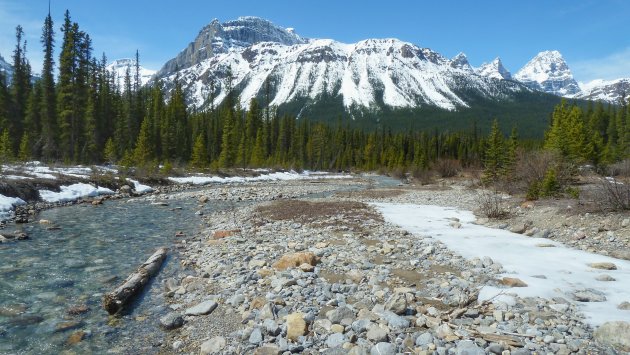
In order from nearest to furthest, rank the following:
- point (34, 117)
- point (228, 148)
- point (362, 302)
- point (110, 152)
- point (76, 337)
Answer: point (76, 337) < point (362, 302) < point (110, 152) < point (34, 117) < point (228, 148)

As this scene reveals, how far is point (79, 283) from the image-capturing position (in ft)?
30.0

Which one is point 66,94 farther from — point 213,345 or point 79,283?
point 213,345

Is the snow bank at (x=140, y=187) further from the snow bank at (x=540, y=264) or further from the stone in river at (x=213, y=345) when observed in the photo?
the stone in river at (x=213, y=345)

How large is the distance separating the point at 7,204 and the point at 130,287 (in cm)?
1604

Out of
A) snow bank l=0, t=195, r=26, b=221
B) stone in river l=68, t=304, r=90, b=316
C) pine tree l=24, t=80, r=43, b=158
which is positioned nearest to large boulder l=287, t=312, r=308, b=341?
stone in river l=68, t=304, r=90, b=316

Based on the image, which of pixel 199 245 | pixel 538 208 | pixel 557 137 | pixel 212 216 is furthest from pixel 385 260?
pixel 557 137

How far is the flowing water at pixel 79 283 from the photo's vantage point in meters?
6.40

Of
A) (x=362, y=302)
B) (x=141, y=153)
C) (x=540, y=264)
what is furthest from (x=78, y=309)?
(x=141, y=153)

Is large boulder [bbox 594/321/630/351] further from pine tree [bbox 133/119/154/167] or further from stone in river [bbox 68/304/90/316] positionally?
pine tree [bbox 133/119/154/167]

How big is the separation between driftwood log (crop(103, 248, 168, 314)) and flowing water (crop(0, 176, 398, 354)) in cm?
19

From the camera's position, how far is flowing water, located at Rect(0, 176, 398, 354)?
6.40 meters

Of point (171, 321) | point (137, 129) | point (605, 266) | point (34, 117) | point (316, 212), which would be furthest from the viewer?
point (137, 129)

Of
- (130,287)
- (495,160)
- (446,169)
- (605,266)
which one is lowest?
(130,287)

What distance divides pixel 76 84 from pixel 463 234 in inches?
1992
